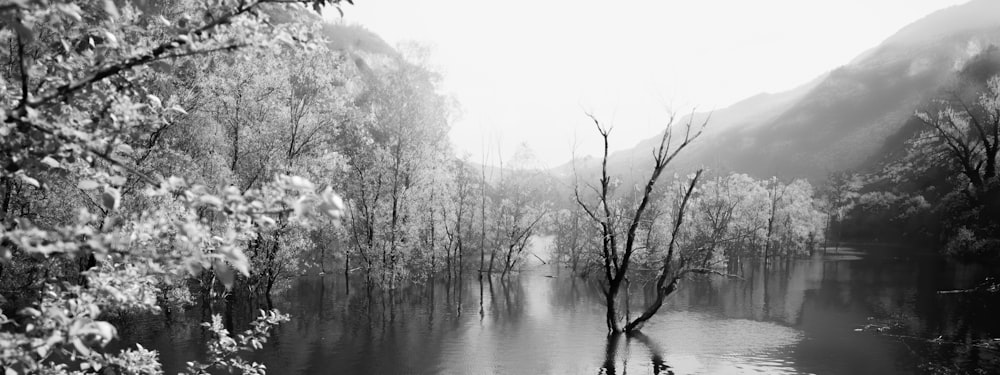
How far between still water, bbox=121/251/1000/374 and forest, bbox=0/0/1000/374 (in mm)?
2100

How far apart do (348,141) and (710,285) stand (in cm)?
4043

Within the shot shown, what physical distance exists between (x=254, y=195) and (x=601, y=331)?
30.3 meters

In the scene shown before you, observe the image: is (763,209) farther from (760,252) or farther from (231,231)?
(231,231)

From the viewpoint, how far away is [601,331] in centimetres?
3145

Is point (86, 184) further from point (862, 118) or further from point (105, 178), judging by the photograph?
point (862, 118)

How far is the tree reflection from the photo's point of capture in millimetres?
23781

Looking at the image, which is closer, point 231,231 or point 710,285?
point 231,231

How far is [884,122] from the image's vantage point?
162 meters

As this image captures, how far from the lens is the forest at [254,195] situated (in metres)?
3.59

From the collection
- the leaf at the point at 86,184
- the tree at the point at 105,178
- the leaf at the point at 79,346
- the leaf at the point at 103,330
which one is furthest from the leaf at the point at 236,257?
the leaf at the point at 86,184

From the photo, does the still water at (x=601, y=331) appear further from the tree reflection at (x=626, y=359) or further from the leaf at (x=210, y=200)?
the leaf at (x=210, y=200)

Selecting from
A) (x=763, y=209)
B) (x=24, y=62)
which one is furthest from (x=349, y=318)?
(x=763, y=209)

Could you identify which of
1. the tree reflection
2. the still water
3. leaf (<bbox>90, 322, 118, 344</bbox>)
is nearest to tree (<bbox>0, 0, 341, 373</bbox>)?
leaf (<bbox>90, 322, 118, 344</bbox>)

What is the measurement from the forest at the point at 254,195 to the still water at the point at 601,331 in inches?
82.7
